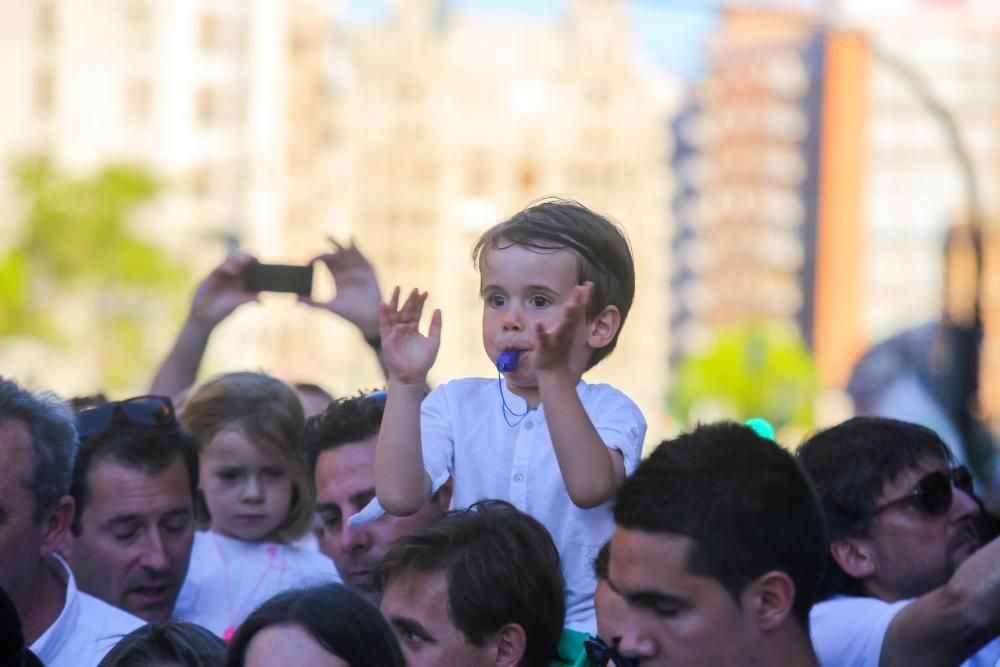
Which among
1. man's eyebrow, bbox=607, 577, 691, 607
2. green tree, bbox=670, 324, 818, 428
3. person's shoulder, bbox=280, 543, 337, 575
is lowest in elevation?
green tree, bbox=670, 324, 818, 428

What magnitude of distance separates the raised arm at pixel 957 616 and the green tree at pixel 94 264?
57.3 m

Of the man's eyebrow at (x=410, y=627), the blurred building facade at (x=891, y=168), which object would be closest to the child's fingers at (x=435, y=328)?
the man's eyebrow at (x=410, y=627)

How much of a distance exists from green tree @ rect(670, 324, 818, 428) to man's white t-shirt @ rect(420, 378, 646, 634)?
305 ft

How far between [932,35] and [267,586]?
5083 inches

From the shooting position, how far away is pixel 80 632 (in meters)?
4.52

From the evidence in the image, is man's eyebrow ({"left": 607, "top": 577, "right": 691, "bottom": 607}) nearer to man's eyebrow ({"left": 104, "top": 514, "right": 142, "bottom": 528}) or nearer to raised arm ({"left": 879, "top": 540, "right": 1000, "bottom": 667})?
raised arm ({"left": 879, "top": 540, "right": 1000, "bottom": 667})

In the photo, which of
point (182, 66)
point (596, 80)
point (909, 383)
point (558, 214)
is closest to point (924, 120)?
point (596, 80)

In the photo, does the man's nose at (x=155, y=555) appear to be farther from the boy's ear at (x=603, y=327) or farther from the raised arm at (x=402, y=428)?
the boy's ear at (x=603, y=327)

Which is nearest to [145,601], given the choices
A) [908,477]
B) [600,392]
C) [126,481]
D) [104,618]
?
[126,481]

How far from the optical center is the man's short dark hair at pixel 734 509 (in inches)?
124

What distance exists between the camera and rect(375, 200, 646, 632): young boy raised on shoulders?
401cm

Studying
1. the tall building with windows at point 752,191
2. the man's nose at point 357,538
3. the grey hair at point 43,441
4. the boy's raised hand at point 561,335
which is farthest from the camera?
the tall building with windows at point 752,191

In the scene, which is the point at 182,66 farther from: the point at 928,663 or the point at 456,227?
the point at 928,663

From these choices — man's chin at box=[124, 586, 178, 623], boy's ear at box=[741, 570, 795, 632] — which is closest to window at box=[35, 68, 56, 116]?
man's chin at box=[124, 586, 178, 623]
